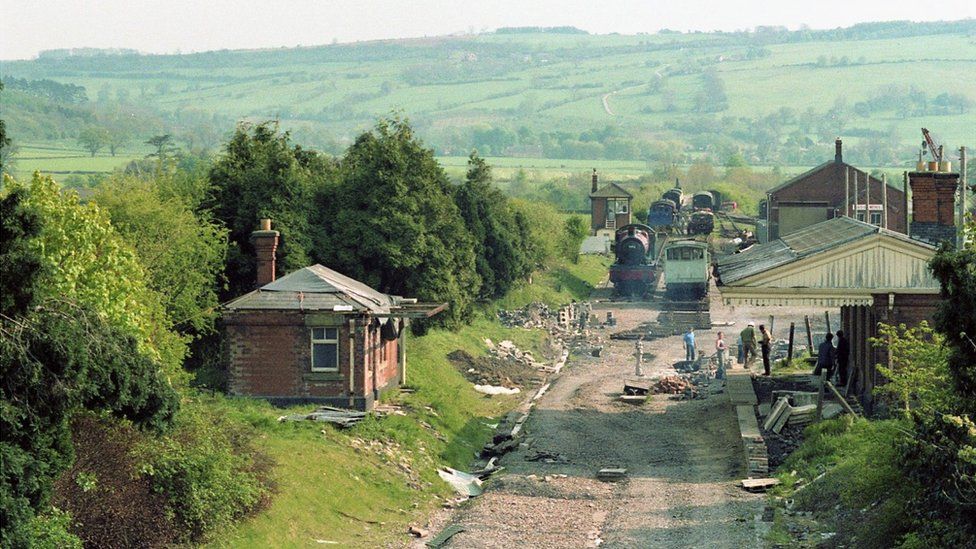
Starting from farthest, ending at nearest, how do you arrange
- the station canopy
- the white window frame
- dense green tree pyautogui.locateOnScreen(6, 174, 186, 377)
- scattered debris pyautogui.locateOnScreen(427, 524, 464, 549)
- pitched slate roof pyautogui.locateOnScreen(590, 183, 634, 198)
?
pitched slate roof pyautogui.locateOnScreen(590, 183, 634, 198), the white window frame, the station canopy, dense green tree pyautogui.locateOnScreen(6, 174, 186, 377), scattered debris pyautogui.locateOnScreen(427, 524, 464, 549)

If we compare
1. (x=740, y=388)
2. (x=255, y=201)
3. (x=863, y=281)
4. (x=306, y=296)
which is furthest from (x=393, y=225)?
(x=863, y=281)

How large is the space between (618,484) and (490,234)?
3420 cm

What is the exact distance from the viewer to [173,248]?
37.1 metres

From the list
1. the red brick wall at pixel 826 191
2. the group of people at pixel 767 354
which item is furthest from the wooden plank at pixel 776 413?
the red brick wall at pixel 826 191

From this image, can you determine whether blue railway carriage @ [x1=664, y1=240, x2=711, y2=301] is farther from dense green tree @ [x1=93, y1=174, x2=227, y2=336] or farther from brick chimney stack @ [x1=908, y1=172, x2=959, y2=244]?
dense green tree @ [x1=93, y1=174, x2=227, y2=336]

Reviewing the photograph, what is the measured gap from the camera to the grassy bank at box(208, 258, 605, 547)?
24.6 m

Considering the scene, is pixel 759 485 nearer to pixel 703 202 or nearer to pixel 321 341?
pixel 321 341

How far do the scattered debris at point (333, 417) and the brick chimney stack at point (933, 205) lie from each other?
15.4m

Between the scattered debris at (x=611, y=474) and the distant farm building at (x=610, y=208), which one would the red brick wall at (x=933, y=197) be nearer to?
the scattered debris at (x=611, y=474)

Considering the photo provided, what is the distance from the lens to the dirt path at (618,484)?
2539 centimetres

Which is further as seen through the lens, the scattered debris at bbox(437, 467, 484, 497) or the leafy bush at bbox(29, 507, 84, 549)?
the scattered debris at bbox(437, 467, 484, 497)

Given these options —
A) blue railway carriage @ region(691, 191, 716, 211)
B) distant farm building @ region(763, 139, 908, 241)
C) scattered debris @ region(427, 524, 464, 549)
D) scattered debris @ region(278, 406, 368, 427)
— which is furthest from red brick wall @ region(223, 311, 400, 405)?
blue railway carriage @ region(691, 191, 716, 211)

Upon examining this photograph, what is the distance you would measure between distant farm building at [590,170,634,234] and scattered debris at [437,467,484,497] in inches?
3168

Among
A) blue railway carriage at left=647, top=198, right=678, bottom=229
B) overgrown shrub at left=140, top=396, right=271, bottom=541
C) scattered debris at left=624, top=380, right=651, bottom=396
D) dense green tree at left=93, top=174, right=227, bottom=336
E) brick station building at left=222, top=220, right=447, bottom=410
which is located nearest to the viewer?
overgrown shrub at left=140, top=396, right=271, bottom=541
